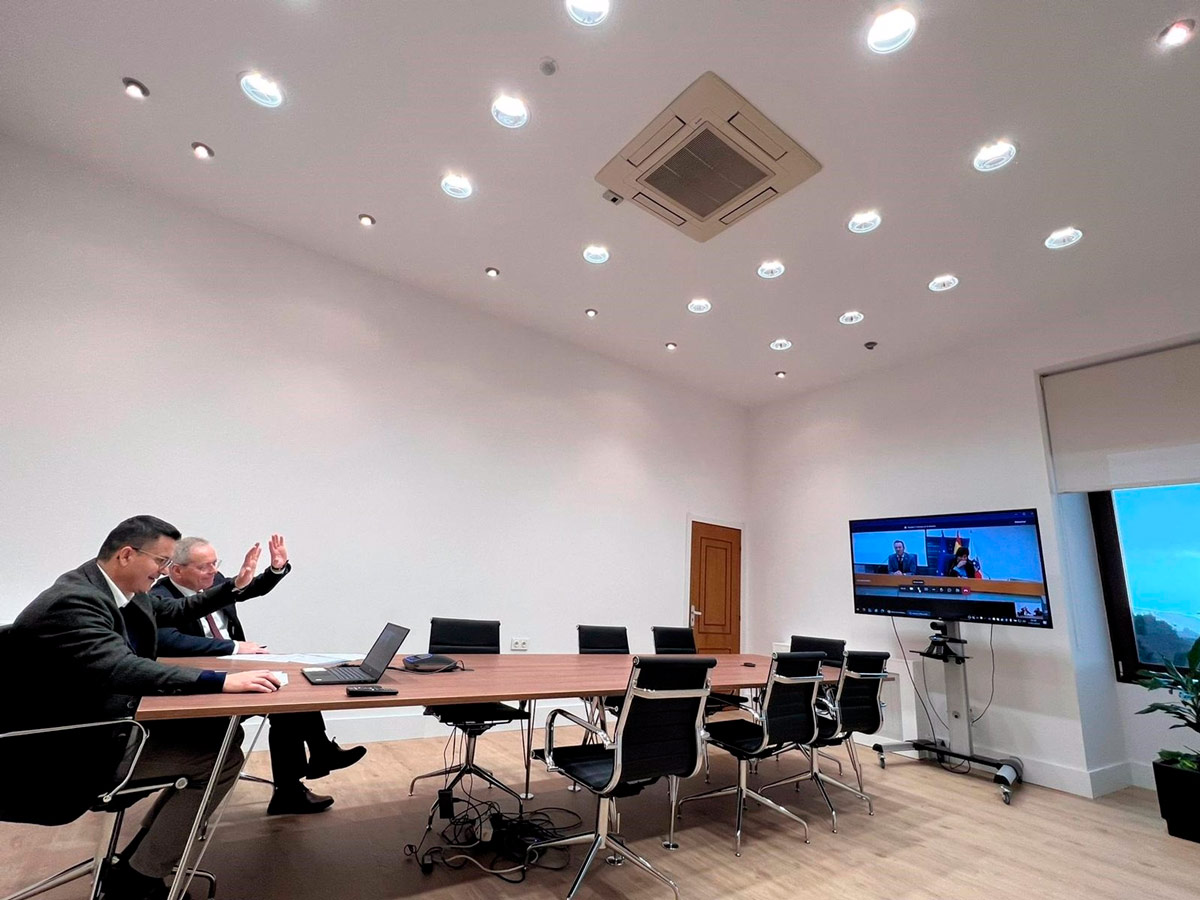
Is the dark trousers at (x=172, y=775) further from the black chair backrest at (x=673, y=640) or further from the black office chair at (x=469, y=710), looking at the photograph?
the black chair backrest at (x=673, y=640)

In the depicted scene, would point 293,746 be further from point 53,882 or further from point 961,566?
point 961,566

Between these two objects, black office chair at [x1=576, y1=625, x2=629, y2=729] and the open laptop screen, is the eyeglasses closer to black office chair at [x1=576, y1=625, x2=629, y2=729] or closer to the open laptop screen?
the open laptop screen

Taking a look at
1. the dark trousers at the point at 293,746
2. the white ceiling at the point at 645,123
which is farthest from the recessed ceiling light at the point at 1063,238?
the dark trousers at the point at 293,746

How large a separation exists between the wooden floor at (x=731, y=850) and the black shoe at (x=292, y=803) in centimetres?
6

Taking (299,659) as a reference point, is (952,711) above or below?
below

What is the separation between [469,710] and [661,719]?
1.30 metres

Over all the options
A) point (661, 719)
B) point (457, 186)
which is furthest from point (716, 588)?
point (457, 186)

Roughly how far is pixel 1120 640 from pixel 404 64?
6494mm

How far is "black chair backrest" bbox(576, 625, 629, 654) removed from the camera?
3.99 metres

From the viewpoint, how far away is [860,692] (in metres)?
3.42

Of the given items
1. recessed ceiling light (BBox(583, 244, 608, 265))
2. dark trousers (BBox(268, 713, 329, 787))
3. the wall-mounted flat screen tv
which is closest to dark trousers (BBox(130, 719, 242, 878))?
dark trousers (BBox(268, 713, 329, 787))

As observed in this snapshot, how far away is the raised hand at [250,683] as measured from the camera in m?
1.63

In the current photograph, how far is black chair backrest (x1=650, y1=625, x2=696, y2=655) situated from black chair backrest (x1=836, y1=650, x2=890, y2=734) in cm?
118

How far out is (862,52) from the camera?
8.29 ft
